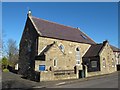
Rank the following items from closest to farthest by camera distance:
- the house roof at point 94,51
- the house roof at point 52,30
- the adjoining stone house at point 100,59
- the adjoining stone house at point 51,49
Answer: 1. the adjoining stone house at point 51,49
2. the house roof at point 52,30
3. the adjoining stone house at point 100,59
4. the house roof at point 94,51

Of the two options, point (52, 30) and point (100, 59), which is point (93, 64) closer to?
point (100, 59)

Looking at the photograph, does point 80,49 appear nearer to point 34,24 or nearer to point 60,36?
point 60,36

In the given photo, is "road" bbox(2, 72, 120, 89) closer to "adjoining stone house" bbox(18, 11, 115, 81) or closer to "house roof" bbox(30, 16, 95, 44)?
"adjoining stone house" bbox(18, 11, 115, 81)

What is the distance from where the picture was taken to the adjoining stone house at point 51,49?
29.4 meters

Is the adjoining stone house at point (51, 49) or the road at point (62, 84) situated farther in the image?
the adjoining stone house at point (51, 49)

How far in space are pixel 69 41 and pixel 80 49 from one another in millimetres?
→ 3927

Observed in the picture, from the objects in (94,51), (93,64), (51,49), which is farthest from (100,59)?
(51,49)

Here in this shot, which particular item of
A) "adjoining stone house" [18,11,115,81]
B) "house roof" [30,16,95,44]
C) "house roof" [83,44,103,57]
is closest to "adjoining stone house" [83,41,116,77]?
"house roof" [83,44,103,57]

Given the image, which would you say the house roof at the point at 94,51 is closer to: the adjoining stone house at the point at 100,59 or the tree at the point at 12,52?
the adjoining stone house at the point at 100,59

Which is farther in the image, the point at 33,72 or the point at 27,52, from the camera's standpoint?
the point at 27,52

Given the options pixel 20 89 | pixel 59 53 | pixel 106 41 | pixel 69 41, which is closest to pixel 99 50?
pixel 106 41

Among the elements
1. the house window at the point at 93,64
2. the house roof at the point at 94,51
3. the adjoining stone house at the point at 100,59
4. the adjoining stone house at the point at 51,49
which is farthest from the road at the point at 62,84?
the house roof at the point at 94,51

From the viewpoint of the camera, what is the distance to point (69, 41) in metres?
36.3

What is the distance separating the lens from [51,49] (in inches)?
1185
